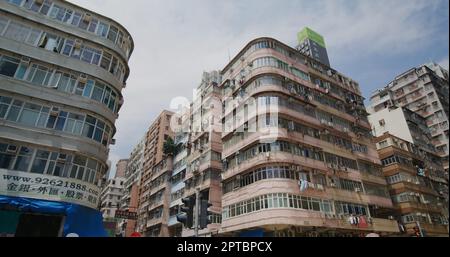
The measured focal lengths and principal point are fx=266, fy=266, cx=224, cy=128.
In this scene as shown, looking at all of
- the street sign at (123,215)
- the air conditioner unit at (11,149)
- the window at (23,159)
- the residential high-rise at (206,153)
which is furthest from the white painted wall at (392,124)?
the air conditioner unit at (11,149)

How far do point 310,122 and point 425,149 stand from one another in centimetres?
2630

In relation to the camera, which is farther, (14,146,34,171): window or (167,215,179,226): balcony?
(167,215,179,226): balcony

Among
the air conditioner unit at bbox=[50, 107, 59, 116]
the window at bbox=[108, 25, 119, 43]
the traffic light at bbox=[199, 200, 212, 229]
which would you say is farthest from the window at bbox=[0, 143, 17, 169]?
the traffic light at bbox=[199, 200, 212, 229]

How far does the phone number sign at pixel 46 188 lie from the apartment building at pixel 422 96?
56.5m

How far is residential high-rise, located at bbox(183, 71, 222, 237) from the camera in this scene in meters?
31.4

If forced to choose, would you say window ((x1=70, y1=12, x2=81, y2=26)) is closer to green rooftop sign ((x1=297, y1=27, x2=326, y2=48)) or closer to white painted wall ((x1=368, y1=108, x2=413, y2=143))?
white painted wall ((x1=368, y1=108, x2=413, y2=143))

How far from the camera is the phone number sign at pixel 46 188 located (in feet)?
45.5

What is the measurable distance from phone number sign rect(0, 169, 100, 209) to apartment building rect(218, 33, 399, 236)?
1340cm

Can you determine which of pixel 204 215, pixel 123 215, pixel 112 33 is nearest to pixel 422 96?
pixel 112 33

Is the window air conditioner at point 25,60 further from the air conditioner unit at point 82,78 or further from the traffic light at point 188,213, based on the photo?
the traffic light at point 188,213

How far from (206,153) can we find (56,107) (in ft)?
65.5

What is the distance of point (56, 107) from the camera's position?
1670cm

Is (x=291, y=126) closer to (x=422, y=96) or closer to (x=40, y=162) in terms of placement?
(x=40, y=162)
